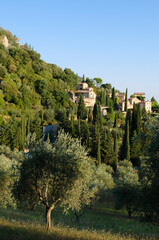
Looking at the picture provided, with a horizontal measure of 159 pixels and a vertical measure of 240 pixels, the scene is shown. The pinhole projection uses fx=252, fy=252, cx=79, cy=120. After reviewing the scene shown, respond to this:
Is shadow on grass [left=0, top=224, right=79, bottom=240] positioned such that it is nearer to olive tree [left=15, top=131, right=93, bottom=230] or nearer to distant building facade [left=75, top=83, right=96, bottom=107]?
olive tree [left=15, top=131, right=93, bottom=230]

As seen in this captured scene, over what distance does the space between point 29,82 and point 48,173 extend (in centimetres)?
6980

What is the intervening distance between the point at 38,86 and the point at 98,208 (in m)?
53.9

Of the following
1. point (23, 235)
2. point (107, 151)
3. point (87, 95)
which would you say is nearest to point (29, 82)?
point (87, 95)

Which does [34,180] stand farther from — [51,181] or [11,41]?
[11,41]

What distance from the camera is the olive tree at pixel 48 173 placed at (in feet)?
42.4

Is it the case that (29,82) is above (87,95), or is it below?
above

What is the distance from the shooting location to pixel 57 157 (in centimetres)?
1303

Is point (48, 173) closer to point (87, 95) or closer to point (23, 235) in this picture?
point (23, 235)

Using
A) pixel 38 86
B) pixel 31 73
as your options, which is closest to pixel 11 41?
pixel 31 73

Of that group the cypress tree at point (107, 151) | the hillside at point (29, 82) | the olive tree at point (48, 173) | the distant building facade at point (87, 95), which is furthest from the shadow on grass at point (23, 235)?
the distant building facade at point (87, 95)

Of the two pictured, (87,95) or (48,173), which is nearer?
(48,173)

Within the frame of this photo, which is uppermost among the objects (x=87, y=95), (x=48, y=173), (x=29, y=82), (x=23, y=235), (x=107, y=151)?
(x=29, y=82)

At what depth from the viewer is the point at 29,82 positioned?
79.7m

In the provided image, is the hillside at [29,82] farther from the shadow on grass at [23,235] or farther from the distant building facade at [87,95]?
the shadow on grass at [23,235]
